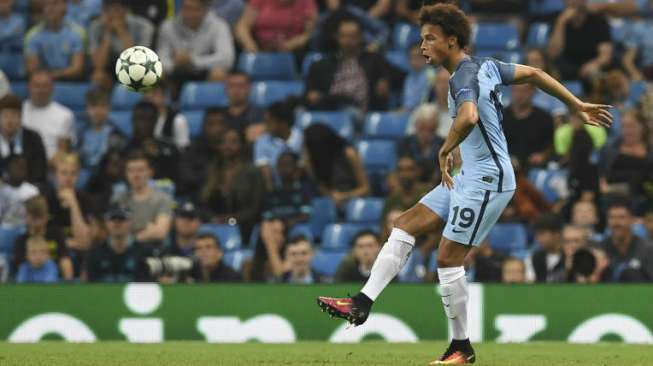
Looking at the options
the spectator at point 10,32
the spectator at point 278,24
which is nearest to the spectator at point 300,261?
the spectator at point 278,24

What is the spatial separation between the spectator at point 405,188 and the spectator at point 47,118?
3.99 metres

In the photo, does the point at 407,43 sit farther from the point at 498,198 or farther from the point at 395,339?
the point at 498,198

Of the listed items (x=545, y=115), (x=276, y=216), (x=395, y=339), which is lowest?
(x=395, y=339)

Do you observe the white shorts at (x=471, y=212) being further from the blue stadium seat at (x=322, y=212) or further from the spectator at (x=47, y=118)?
the spectator at (x=47, y=118)

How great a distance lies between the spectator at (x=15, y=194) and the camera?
14.7 m

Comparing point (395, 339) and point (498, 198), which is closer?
point (498, 198)

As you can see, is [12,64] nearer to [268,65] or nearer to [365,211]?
[268,65]

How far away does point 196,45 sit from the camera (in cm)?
1712

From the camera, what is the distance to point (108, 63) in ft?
57.2

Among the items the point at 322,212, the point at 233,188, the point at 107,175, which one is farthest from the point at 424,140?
the point at 107,175

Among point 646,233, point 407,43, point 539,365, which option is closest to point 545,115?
point 646,233

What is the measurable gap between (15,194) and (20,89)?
9.95 feet

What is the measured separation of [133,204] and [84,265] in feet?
3.07

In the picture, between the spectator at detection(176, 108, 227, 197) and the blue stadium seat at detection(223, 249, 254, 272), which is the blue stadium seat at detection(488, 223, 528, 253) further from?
the spectator at detection(176, 108, 227, 197)
